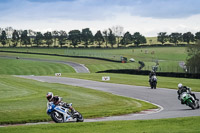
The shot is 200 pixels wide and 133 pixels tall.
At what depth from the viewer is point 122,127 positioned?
43.6 feet

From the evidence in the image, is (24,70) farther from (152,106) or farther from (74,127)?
(74,127)

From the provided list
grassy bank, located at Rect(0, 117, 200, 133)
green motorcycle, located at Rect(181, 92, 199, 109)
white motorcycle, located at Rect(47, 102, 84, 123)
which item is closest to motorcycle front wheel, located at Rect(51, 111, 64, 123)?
white motorcycle, located at Rect(47, 102, 84, 123)

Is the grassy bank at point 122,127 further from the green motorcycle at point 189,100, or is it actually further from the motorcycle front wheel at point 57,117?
the green motorcycle at point 189,100

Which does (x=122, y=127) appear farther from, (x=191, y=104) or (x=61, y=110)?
(x=191, y=104)

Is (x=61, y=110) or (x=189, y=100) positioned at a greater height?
(x=61, y=110)

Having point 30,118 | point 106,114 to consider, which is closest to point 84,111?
point 106,114

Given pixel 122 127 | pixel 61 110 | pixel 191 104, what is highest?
pixel 61 110

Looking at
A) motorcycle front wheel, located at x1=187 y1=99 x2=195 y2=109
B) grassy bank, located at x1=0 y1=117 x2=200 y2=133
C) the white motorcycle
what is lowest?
motorcycle front wheel, located at x1=187 y1=99 x2=195 y2=109

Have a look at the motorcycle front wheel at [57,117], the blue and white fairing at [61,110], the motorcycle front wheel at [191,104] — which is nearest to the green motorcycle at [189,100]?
the motorcycle front wheel at [191,104]

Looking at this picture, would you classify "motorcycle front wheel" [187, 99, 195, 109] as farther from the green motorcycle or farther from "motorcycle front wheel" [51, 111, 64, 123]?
"motorcycle front wheel" [51, 111, 64, 123]

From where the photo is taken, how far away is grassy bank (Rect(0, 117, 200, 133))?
1246 cm

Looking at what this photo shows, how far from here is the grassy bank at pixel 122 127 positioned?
12.5 meters

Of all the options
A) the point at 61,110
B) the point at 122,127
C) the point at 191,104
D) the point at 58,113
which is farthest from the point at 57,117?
the point at 191,104

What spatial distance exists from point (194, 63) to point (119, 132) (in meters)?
57.2
